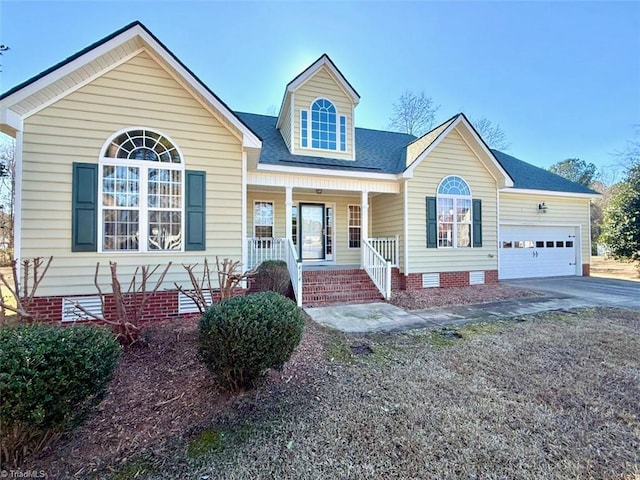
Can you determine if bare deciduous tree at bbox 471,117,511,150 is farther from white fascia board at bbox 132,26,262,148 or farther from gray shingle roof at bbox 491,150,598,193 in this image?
white fascia board at bbox 132,26,262,148

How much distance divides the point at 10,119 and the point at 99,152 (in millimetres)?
1359

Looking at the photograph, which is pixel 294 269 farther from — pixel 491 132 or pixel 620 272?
pixel 491 132

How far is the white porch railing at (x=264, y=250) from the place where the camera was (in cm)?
891

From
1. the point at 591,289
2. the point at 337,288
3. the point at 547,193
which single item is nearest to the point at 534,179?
the point at 547,193

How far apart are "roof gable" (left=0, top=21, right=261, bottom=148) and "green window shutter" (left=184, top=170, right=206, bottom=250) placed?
1.58 meters

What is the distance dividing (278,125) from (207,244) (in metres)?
7.02

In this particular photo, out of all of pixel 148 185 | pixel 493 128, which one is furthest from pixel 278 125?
pixel 493 128


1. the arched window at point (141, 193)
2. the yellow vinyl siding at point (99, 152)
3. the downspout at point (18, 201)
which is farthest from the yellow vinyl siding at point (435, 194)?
the downspout at point (18, 201)

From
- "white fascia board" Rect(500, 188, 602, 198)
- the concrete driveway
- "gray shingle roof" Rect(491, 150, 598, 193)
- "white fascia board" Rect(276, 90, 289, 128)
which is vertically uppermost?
"white fascia board" Rect(276, 90, 289, 128)

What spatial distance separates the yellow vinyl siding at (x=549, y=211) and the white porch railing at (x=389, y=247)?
5821 mm

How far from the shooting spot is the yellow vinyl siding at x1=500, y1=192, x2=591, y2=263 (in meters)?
12.8

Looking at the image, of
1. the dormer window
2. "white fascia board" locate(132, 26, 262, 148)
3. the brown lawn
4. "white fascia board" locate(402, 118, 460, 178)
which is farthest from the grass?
the dormer window

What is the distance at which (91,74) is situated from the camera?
611 cm

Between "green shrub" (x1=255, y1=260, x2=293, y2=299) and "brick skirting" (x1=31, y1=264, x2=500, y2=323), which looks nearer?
"brick skirting" (x1=31, y1=264, x2=500, y2=323)
